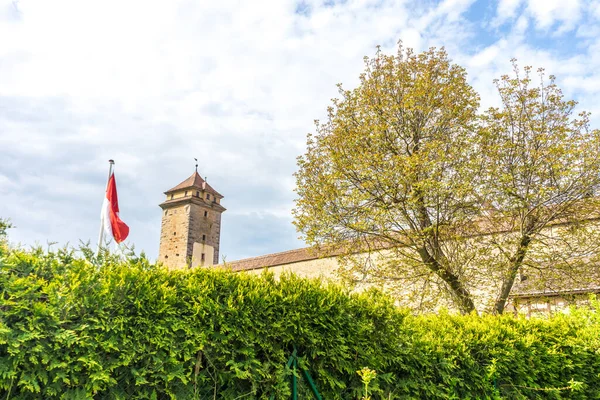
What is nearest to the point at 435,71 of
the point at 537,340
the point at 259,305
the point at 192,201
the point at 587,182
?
the point at 587,182

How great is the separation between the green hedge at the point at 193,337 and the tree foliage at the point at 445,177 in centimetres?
602

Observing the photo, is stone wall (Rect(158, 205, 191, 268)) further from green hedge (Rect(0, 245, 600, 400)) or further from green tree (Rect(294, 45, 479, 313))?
green hedge (Rect(0, 245, 600, 400))

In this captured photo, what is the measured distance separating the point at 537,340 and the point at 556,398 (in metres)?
0.85

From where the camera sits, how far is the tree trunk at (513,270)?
1128 centimetres

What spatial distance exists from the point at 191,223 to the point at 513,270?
31.5 m

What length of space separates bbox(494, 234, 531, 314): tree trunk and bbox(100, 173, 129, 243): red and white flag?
11391 mm

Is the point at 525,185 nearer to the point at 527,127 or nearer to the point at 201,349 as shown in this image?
the point at 527,127

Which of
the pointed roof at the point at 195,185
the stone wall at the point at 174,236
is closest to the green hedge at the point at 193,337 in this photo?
the stone wall at the point at 174,236

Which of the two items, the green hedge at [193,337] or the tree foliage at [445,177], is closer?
the green hedge at [193,337]

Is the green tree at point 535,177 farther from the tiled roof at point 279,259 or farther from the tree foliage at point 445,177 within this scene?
the tiled roof at point 279,259

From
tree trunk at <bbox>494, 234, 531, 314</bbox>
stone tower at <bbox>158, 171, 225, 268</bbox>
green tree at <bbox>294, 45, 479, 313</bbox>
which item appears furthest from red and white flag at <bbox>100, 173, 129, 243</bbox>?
stone tower at <bbox>158, 171, 225, 268</bbox>

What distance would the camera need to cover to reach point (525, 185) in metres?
11.0

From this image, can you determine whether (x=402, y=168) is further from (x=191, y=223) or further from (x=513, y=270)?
(x=191, y=223)

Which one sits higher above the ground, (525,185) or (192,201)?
(192,201)
